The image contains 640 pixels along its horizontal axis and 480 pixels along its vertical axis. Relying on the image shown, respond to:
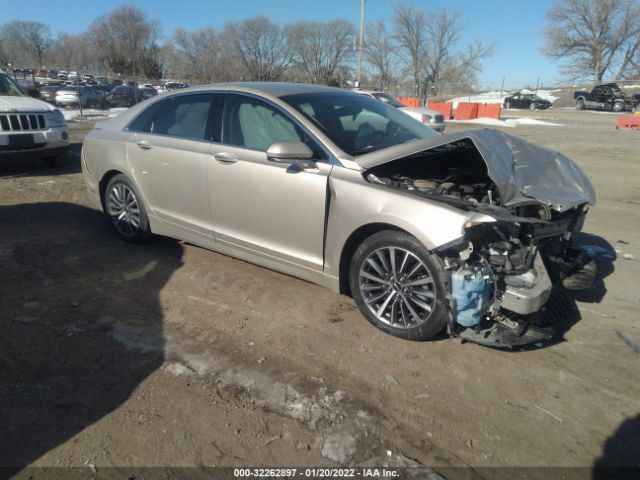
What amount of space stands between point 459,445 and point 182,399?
1.56 m

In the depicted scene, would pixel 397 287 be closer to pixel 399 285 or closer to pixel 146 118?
pixel 399 285

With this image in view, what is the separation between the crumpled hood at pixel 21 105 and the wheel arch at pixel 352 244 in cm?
704

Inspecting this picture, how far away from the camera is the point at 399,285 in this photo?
10.7 ft

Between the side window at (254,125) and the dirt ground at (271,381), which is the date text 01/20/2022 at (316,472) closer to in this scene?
the dirt ground at (271,381)

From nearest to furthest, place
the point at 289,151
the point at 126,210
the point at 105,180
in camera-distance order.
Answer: the point at 289,151 < the point at 126,210 < the point at 105,180

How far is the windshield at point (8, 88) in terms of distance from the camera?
27.5 feet

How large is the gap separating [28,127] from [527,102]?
Result: 41198 millimetres

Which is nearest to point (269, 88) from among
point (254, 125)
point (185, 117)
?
point (254, 125)

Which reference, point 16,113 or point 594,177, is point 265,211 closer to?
point 16,113

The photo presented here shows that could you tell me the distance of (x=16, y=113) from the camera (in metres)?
7.68

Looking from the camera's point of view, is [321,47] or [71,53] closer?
[321,47]

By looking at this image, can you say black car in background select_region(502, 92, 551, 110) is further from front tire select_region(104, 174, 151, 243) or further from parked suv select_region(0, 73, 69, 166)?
front tire select_region(104, 174, 151, 243)

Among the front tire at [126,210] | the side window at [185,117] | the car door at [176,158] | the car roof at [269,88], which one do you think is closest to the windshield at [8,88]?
the front tire at [126,210]

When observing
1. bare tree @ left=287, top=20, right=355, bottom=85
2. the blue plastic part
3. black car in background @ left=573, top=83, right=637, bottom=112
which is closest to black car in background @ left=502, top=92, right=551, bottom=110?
black car in background @ left=573, top=83, right=637, bottom=112
